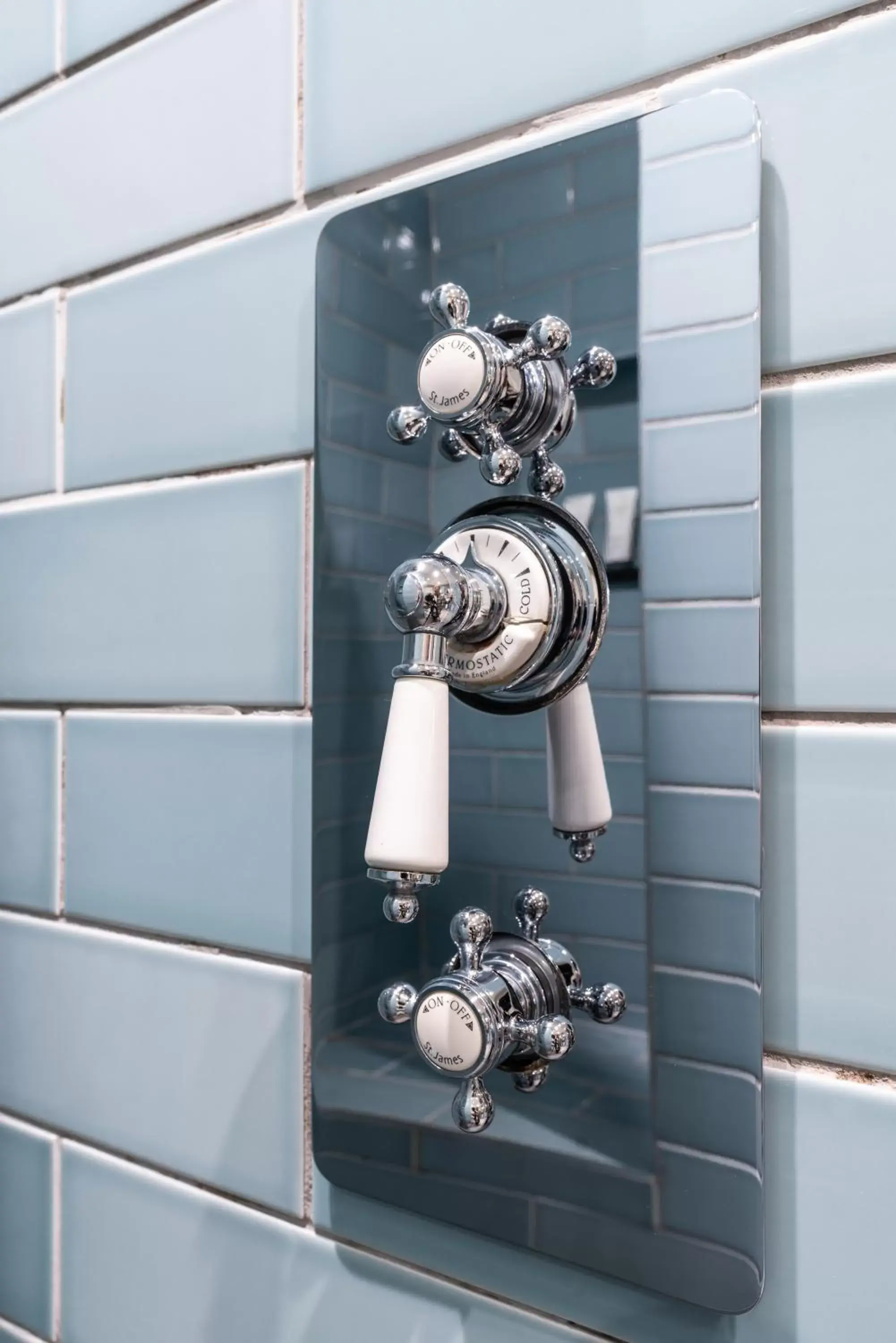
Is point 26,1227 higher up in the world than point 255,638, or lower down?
lower down

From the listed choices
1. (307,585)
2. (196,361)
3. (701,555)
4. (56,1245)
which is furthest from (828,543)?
(56,1245)

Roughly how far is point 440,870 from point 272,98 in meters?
0.42

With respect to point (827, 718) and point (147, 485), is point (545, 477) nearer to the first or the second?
point (827, 718)

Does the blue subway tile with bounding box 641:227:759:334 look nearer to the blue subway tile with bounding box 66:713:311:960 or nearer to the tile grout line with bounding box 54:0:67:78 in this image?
the blue subway tile with bounding box 66:713:311:960

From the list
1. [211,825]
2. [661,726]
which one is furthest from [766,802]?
[211,825]

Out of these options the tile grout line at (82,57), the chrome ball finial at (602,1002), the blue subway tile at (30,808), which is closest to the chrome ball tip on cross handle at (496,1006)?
the chrome ball finial at (602,1002)

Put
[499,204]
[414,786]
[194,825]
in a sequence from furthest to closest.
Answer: [194,825], [499,204], [414,786]

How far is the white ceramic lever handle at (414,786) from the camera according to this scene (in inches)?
13.4

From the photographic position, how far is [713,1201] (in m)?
0.39

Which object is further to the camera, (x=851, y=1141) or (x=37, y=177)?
(x=37, y=177)

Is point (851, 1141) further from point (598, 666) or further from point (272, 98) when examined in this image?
point (272, 98)

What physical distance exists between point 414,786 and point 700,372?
0.19m

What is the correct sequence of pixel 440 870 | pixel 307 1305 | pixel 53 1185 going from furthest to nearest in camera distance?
1. pixel 53 1185
2. pixel 307 1305
3. pixel 440 870

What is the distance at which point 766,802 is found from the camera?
15.5 inches
